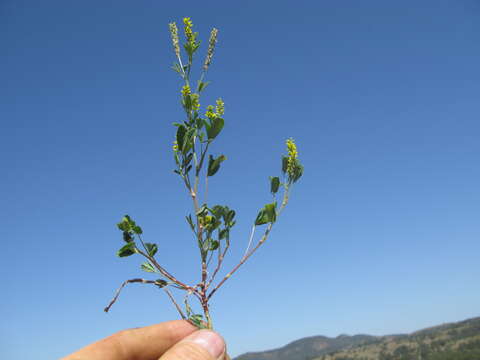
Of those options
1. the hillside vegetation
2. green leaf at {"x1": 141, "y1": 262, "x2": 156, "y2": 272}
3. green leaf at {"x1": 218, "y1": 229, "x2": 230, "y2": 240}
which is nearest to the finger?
green leaf at {"x1": 141, "y1": 262, "x2": 156, "y2": 272}

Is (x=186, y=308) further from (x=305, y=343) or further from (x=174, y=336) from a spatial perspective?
(x=305, y=343)

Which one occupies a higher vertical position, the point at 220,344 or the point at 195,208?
the point at 195,208

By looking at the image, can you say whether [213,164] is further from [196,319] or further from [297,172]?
[196,319]

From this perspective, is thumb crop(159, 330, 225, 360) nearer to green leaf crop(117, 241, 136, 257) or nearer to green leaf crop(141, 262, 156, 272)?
green leaf crop(141, 262, 156, 272)

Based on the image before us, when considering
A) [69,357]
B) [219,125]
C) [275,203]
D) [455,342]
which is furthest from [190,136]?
[455,342]

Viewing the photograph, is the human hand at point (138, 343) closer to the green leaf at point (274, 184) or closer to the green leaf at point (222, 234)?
the green leaf at point (222, 234)

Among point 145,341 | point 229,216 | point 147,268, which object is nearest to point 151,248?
point 147,268

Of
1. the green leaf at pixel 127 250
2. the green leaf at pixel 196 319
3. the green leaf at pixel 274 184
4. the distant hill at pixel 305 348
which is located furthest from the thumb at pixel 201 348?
the distant hill at pixel 305 348
